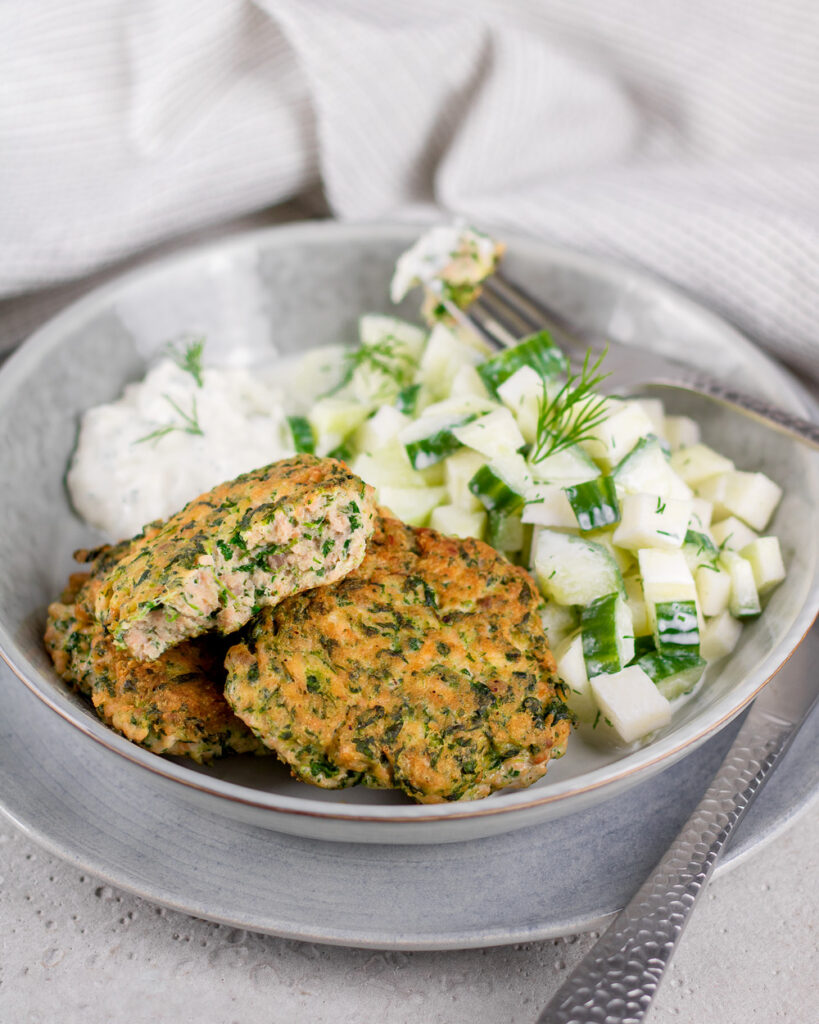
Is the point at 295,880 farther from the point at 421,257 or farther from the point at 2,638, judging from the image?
the point at 421,257

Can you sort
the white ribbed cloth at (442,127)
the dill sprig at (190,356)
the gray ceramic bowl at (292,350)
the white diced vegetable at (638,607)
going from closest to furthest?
the gray ceramic bowl at (292,350) → the white diced vegetable at (638,607) → the dill sprig at (190,356) → the white ribbed cloth at (442,127)

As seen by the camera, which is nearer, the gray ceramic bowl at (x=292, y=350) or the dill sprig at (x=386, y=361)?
the gray ceramic bowl at (x=292, y=350)

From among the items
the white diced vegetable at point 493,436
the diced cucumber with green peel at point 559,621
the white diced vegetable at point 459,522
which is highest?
the white diced vegetable at point 493,436

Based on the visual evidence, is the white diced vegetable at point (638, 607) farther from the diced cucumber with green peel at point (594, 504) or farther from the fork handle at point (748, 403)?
the fork handle at point (748, 403)

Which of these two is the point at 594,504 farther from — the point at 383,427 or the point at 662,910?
the point at 662,910

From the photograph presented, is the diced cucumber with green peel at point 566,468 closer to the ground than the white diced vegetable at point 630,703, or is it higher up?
higher up

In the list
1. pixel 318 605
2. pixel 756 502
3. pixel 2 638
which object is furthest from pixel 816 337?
pixel 2 638

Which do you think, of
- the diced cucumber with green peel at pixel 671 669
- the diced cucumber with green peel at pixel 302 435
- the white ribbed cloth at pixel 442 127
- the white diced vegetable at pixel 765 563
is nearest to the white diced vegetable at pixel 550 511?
the diced cucumber with green peel at pixel 671 669
